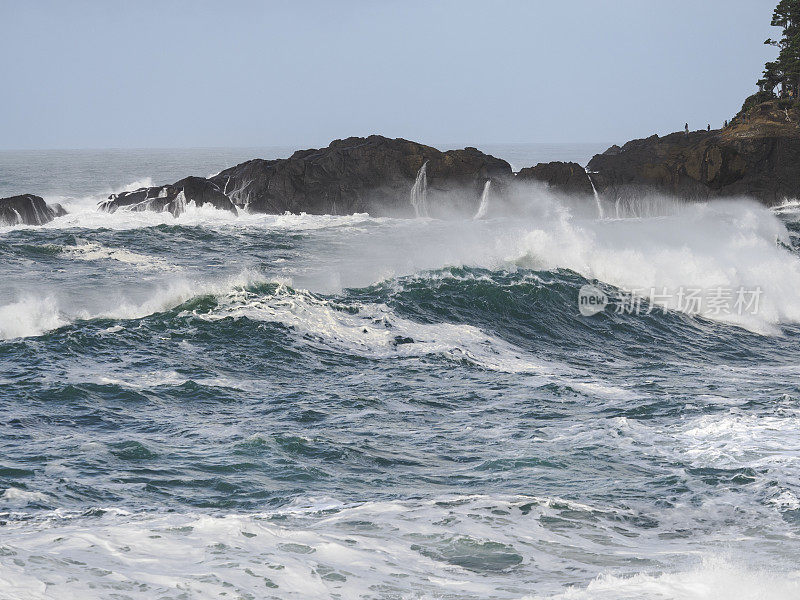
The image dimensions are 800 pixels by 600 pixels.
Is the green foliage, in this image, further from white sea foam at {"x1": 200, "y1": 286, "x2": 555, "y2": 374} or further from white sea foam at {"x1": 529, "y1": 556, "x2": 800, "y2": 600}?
white sea foam at {"x1": 529, "y1": 556, "x2": 800, "y2": 600}

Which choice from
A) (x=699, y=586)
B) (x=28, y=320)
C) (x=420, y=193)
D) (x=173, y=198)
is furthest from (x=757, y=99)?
(x=699, y=586)

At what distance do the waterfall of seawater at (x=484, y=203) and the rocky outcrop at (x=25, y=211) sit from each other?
18.2 meters

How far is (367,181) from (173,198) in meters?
8.98

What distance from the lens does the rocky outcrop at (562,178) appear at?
40.9 meters

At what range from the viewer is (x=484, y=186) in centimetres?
3972

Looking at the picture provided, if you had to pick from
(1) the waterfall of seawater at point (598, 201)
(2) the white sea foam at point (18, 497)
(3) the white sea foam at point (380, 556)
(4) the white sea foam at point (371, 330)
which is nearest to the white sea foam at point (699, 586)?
(3) the white sea foam at point (380, 556)

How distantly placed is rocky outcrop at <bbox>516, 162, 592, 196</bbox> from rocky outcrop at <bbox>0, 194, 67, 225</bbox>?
21044 millimetres

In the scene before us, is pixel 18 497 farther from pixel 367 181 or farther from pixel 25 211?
pixel 367 181

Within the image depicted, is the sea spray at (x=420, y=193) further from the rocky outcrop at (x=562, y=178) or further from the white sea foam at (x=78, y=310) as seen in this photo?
the white sea foam at (x=78, y=310)

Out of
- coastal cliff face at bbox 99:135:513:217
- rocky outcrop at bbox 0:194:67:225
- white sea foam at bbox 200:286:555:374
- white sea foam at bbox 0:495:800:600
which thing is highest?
coastal cliff face at bbox 99:135:513:217

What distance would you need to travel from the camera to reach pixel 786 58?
54250 millimetres

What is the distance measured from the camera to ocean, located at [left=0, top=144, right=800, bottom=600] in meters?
5.81

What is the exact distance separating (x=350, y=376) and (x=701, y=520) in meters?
6.08

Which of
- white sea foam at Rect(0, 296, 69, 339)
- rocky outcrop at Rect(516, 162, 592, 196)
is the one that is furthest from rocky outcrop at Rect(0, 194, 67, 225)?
rocky outcrop at Rect(516, 162, 592, 196)
